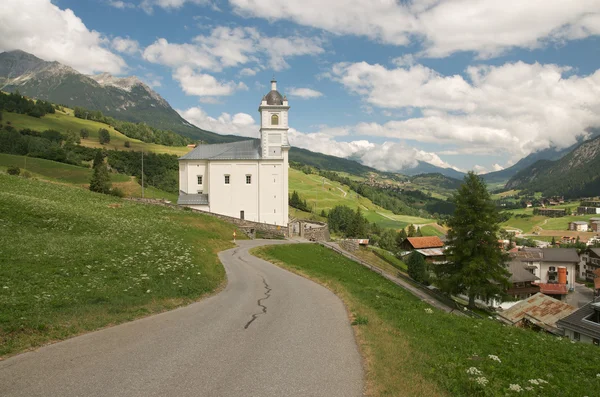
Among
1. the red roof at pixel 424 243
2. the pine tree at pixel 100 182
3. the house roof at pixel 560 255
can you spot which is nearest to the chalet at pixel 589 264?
the house roof at pixel 560 255

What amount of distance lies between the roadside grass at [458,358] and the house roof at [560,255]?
96357mm

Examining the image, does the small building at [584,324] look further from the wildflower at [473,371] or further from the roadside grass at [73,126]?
the roadside grass at [73,126]

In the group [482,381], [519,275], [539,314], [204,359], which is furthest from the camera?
[519,275]

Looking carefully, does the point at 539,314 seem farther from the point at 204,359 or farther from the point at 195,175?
the point at 195,175

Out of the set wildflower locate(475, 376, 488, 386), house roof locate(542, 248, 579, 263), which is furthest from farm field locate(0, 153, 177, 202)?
house roof locate(542, 248, 579, 263)

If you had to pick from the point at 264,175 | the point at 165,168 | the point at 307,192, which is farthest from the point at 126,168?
the point at 307,192

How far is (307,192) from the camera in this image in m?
168

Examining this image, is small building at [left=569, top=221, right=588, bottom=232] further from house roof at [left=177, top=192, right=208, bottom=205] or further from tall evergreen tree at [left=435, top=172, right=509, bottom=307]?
house roof at [left=177, top=192, right=208, bottom=205]

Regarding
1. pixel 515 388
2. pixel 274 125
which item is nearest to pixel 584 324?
pixel 515 388

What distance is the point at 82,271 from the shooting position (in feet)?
52.5

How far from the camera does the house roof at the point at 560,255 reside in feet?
307

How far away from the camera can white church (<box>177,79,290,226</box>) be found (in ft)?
180

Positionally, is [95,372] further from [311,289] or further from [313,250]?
[313,250]

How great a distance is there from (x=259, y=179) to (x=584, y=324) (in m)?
39.9
